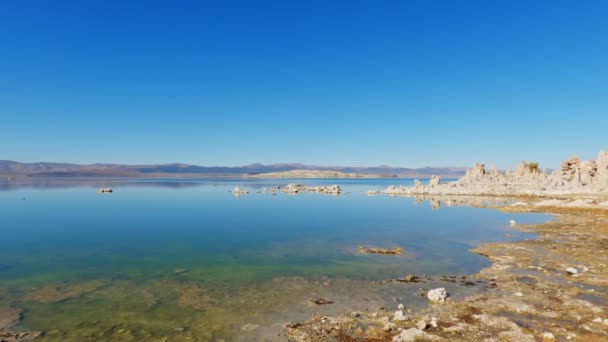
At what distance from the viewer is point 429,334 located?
31.5 ft

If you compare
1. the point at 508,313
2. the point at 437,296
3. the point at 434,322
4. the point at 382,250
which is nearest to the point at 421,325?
the point at 434,322

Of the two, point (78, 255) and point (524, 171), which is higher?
point (524, 171)

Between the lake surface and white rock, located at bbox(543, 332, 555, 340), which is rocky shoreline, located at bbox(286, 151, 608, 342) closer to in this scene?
white rock, located at bbox(543, 332, 555, 340)

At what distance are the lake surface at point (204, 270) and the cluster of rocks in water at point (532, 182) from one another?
39752 mm

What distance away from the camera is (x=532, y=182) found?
81.5 metres

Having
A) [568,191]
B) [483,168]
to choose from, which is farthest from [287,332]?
[483,168]

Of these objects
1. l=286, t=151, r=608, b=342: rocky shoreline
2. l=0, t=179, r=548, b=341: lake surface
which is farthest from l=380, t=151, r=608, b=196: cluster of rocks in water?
l=286, t=151, r=608, b=342: rocky shoreline

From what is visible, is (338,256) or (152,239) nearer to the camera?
(338,256)

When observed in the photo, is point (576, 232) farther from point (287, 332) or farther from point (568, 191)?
point (568, 191)

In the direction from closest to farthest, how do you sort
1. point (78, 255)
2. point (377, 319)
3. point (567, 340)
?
point (567, 340), point (377, 319), point (78, 255)

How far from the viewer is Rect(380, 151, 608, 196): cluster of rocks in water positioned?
2381 inches

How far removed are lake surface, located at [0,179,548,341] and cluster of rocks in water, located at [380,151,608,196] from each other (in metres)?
39.8

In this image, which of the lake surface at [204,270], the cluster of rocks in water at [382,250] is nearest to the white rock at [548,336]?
the lake surface at [204,270]

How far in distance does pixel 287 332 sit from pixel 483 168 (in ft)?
330
